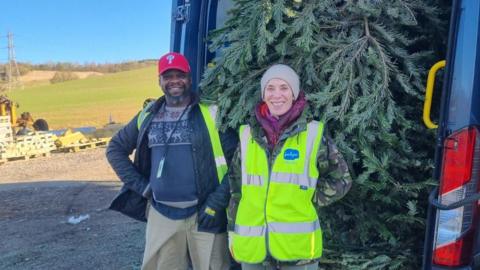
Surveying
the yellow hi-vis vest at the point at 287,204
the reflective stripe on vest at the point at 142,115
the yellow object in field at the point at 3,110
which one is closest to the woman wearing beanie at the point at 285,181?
the yellow hi-vis vest at the point at 287,204

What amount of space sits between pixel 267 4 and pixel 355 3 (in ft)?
1.44

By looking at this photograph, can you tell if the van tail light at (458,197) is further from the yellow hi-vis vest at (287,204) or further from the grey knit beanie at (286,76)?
the grey knit beanie at (286,76)

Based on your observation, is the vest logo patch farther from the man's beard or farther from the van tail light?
the man's beard

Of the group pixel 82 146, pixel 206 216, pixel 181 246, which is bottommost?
pixel 82 146

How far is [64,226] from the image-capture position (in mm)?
6984

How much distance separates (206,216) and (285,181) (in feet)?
2.39

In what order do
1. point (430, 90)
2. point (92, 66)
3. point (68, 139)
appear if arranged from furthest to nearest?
point (92, 66) → point (68, 139) → point (430, 90)

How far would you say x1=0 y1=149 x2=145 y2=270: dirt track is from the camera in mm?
5379

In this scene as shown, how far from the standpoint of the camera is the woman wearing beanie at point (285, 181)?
91.7 inches

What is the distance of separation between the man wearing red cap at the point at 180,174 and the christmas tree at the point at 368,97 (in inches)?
12.0

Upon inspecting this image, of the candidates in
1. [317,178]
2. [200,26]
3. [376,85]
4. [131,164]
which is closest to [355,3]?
[376,85]

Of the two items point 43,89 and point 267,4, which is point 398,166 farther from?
point 43,89

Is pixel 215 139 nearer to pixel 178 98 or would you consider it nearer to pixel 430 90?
pixel 178 98

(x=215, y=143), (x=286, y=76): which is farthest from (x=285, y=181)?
(x=215, y=143)
